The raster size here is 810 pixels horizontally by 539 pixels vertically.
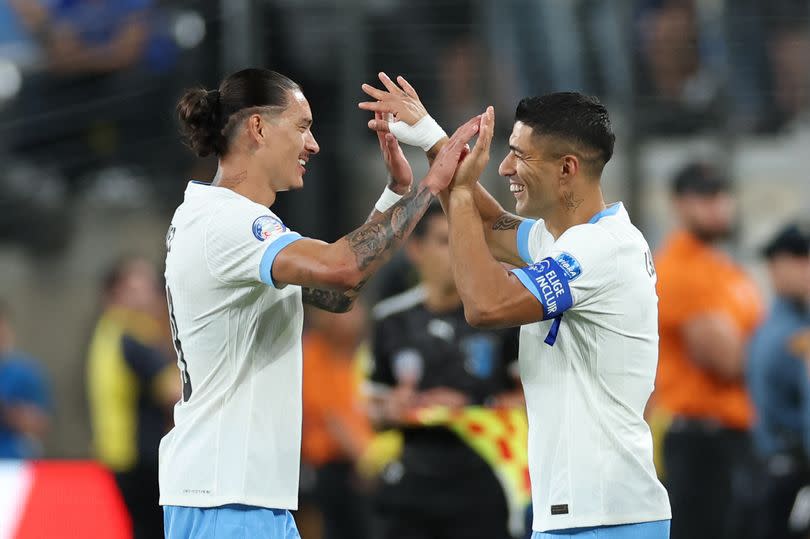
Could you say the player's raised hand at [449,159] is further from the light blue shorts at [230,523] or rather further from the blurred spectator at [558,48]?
the blurred spectator at [558,48]

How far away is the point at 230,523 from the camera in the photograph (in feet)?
13.1

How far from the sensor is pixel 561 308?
3.89 m

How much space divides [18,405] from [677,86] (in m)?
4.76

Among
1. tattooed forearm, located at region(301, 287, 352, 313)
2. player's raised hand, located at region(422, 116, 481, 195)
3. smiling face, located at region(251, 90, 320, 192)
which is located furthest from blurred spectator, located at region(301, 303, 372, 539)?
player's raised hand, located at region(422, 116, 481, 195)

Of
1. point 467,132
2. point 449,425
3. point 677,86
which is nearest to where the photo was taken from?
point 467,132

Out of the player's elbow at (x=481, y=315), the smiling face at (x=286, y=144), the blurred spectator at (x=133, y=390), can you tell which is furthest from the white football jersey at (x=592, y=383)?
the blurred spectator at (x=133, y=390)

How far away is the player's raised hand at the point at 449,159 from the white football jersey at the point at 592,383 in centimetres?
38

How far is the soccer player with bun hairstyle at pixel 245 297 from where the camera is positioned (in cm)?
399

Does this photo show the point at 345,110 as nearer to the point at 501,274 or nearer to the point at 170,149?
the point at 170,149

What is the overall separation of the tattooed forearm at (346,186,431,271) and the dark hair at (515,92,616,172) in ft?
1.27

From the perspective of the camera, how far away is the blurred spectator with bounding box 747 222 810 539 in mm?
7410

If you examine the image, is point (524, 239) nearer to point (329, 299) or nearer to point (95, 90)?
point (329, 299)

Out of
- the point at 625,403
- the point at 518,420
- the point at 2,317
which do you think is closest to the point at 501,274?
the point at 625,403

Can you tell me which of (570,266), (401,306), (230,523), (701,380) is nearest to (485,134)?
(570,266)
